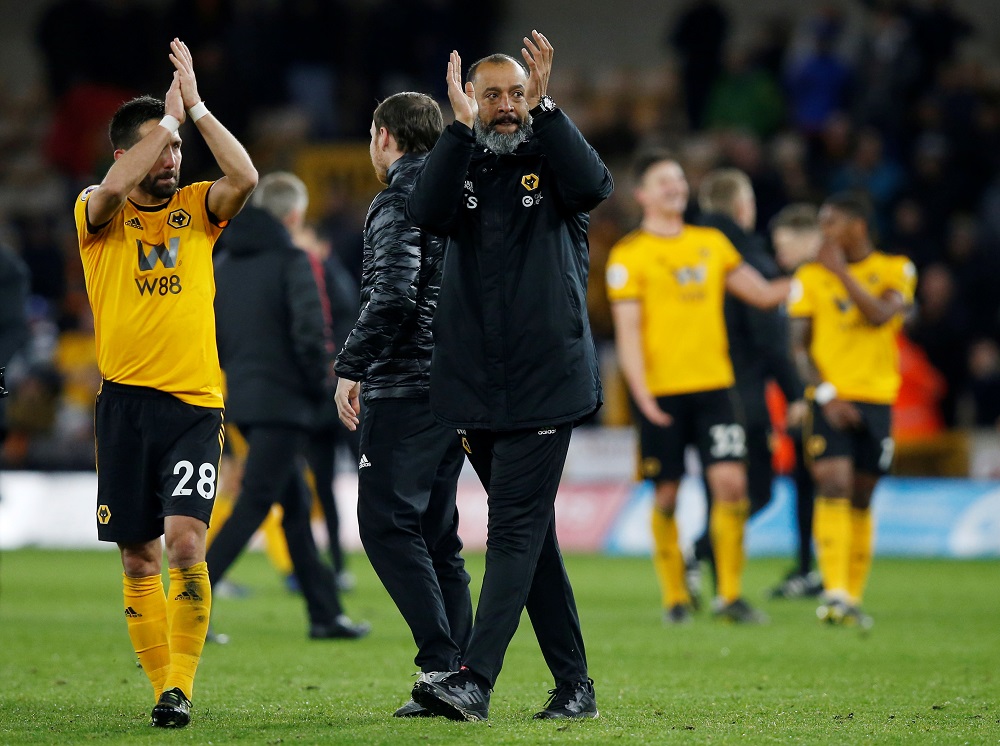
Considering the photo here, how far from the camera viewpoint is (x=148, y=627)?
575 centimetres

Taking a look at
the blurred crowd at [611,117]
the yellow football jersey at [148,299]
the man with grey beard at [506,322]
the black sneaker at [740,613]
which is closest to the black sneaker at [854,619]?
the black sneaker at [740,613]

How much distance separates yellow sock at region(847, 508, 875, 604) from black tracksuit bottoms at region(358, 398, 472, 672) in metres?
4.15

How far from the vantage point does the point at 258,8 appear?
21.6m

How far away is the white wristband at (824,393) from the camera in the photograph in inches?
376

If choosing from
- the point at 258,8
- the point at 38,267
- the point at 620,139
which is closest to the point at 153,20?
the point at 258,8

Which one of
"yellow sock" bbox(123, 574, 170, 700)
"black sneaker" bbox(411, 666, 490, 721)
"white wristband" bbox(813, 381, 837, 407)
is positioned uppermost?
"white wristband" bbox(813, 381, 837, 407)

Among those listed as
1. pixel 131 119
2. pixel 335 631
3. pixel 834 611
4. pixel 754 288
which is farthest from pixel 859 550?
pixel 131 119

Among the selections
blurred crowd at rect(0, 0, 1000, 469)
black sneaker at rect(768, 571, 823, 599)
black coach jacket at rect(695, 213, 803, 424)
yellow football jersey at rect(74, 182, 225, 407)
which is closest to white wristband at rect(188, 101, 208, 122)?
yellow football jersey at rect(74, 182, 225, 407)

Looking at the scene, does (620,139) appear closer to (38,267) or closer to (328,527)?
(38,267)

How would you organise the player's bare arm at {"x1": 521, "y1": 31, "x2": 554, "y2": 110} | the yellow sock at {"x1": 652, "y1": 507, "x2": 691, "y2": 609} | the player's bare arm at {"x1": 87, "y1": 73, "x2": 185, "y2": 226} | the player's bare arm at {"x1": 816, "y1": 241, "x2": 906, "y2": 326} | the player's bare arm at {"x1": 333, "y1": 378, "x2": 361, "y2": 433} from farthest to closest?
the yellow sock at {"x1": 652, "y1": 507, "x2": 691, "y2": 609}, the player's bare arm at {"x1": 816, "y1": 241, "x2": 906, "y2": 326}, the player's bare arm at {"x1": 333, "y1": 378, "x2": 361, "y2": 433}, the player's bare arm at {"x1": 87, "y1": 73, "x2": 185, "y2": 226}, the player's bare arm at {"x1": 521, "y1": 31, "x2": 554, "y2": 110}

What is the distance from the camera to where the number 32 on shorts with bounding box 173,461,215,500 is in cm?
561

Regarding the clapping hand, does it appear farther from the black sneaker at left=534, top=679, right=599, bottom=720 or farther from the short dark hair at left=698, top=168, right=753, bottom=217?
the short dark hair at left=698, top=168, right=753, bottom=217

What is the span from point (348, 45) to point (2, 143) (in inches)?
215

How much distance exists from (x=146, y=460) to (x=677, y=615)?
180 inches
